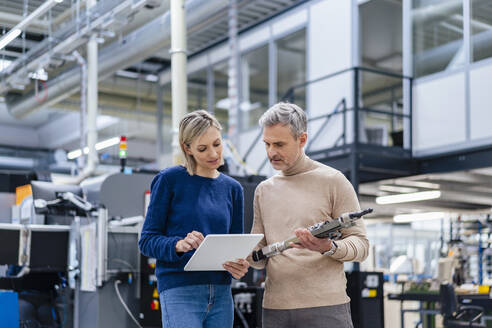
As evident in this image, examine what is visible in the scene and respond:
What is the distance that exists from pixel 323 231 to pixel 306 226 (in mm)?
234

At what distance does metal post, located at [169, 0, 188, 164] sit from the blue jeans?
15.4 feet

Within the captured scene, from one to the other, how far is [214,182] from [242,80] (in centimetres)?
1006

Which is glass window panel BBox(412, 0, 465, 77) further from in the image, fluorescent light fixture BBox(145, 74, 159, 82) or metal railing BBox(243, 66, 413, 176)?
fluorescent light fixture BBox(145, 74, 159, 82)

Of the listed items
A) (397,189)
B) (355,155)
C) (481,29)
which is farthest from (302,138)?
(397,189)

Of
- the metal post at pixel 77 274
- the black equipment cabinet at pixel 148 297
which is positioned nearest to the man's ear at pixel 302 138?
the black equipment cabinet at pixel 148 297

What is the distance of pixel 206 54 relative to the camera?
42.5 ft

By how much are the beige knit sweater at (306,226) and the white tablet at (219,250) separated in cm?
13

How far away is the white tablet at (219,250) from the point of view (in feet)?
5.86

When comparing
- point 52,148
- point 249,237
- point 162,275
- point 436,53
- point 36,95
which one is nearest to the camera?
point 249,237

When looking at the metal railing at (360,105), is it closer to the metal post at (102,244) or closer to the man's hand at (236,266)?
the metal post at (102,244)

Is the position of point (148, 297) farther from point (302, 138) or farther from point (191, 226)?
point (302, 138)

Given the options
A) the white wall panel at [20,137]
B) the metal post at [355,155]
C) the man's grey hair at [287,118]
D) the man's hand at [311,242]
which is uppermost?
the white wall panel at [20,137]

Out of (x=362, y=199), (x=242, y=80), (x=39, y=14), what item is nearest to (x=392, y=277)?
(x=362, y=199)

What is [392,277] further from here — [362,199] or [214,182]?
[214,182]
